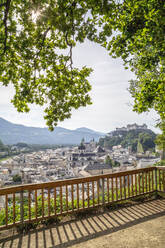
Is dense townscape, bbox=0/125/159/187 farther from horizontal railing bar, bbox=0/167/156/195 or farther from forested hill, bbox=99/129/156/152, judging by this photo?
horizontal railing bar, bbox=0/167/156/195

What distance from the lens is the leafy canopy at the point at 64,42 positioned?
392 cm

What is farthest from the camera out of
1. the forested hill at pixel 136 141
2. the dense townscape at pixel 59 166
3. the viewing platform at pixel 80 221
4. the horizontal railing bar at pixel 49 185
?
the forested hill at pixel 136 141

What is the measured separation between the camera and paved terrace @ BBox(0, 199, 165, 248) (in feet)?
9.86

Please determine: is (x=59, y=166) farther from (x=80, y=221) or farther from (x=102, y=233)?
(x=102, y=233)

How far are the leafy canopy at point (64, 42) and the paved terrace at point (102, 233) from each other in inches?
113

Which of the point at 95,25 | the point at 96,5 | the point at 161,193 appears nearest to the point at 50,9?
the point at 96,5

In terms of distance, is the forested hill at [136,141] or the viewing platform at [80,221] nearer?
the viewing platform at [80,221]

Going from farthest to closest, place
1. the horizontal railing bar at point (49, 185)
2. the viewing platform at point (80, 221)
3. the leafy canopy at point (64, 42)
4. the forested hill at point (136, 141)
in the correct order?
the forested hill at point (136, 141)
the leafy canopy at point (64, 42)
the horizontal railing bar at point (49, 185)
the viewing platform at point (80, 221)

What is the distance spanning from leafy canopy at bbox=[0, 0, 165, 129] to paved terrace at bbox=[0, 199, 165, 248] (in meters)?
2.86

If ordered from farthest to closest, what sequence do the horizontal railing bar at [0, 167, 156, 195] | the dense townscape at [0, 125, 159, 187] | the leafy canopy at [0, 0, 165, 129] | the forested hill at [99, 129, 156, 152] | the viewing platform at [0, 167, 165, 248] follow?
the forested hill at [99, 129, 156, 152] → the dense townscape at [0, 125, 159, 187] → the leafy canopy at [0, 0, 165, 129] → the horizontal railing bar at [0, 167, 156, 195] → the viewing platform at [0, 167, 165, 248]

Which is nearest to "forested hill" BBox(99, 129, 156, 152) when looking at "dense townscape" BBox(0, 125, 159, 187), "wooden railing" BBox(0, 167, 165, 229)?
"dense townscape" BBox(0, 125, 159, 187)

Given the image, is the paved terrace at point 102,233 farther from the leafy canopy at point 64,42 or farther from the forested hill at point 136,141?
the forested hill at point 136,141

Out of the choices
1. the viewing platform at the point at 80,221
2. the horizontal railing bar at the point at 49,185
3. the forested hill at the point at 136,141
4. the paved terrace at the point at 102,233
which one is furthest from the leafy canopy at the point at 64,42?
the forested hill at the point at 136,141

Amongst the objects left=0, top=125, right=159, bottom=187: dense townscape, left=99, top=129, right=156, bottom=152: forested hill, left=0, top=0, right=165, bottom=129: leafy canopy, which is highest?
left=0, top=0, right=165, bottom=129: leafy canopy
